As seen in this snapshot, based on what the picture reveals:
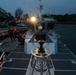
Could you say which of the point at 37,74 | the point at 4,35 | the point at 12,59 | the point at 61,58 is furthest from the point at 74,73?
the point at 4,35

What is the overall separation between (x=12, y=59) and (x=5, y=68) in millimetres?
1710

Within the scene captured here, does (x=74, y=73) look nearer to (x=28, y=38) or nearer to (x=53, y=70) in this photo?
(x=53, y=70)

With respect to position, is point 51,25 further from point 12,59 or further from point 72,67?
point 72,67

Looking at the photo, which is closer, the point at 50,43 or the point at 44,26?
the point at 50,43

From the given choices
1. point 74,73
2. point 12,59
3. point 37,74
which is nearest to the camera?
point 37,74

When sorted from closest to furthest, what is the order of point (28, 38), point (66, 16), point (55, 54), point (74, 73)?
point (74, 73) → point (55, 54) → point (28, 38) → point (66, 16)

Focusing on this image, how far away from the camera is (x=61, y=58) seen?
37.7ft

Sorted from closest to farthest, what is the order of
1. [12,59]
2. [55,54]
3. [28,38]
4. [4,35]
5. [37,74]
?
[37,74] → [12,59] → [55,54] → [28,38] → [4,35]

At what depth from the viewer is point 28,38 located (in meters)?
13.6

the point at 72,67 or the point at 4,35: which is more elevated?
the point at 72,67

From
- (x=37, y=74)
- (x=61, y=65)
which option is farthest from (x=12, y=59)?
(x=37, y=74)

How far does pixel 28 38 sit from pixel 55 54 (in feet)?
6.50

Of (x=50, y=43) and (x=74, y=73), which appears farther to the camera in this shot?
(x=50, y=43)

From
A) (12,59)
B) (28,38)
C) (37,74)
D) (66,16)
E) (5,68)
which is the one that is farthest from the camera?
(66,16)
